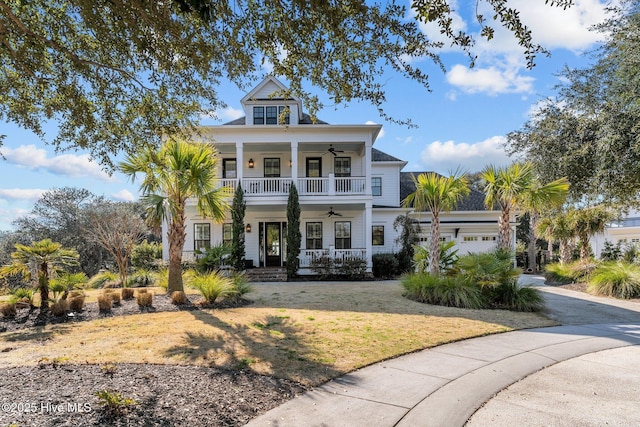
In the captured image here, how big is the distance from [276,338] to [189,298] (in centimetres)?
454

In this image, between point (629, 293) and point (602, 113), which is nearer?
point (602, 113)

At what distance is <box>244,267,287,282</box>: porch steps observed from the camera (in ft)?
54.9

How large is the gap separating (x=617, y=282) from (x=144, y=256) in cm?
1938

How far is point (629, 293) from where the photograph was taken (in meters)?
11.3

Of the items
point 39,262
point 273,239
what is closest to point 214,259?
point 273,239

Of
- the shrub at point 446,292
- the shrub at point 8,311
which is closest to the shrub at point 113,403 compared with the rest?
the shrub at point 8,311

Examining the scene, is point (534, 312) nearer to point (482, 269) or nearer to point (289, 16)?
point (482, 269)

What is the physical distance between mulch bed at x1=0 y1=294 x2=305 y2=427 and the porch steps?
1220 centimetres

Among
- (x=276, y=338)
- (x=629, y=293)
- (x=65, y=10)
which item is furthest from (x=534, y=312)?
(x=65, y=10)

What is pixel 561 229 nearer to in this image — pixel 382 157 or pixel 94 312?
pixel 382 157

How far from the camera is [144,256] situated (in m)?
18.6

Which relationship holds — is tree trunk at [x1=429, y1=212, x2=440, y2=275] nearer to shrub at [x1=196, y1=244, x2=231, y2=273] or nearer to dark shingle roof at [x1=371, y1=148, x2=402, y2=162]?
shrub at [x1=196, y1=244, x2=231, y2=273]

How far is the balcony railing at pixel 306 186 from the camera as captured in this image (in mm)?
17891

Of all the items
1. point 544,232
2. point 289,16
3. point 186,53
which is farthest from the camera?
point 544,232
